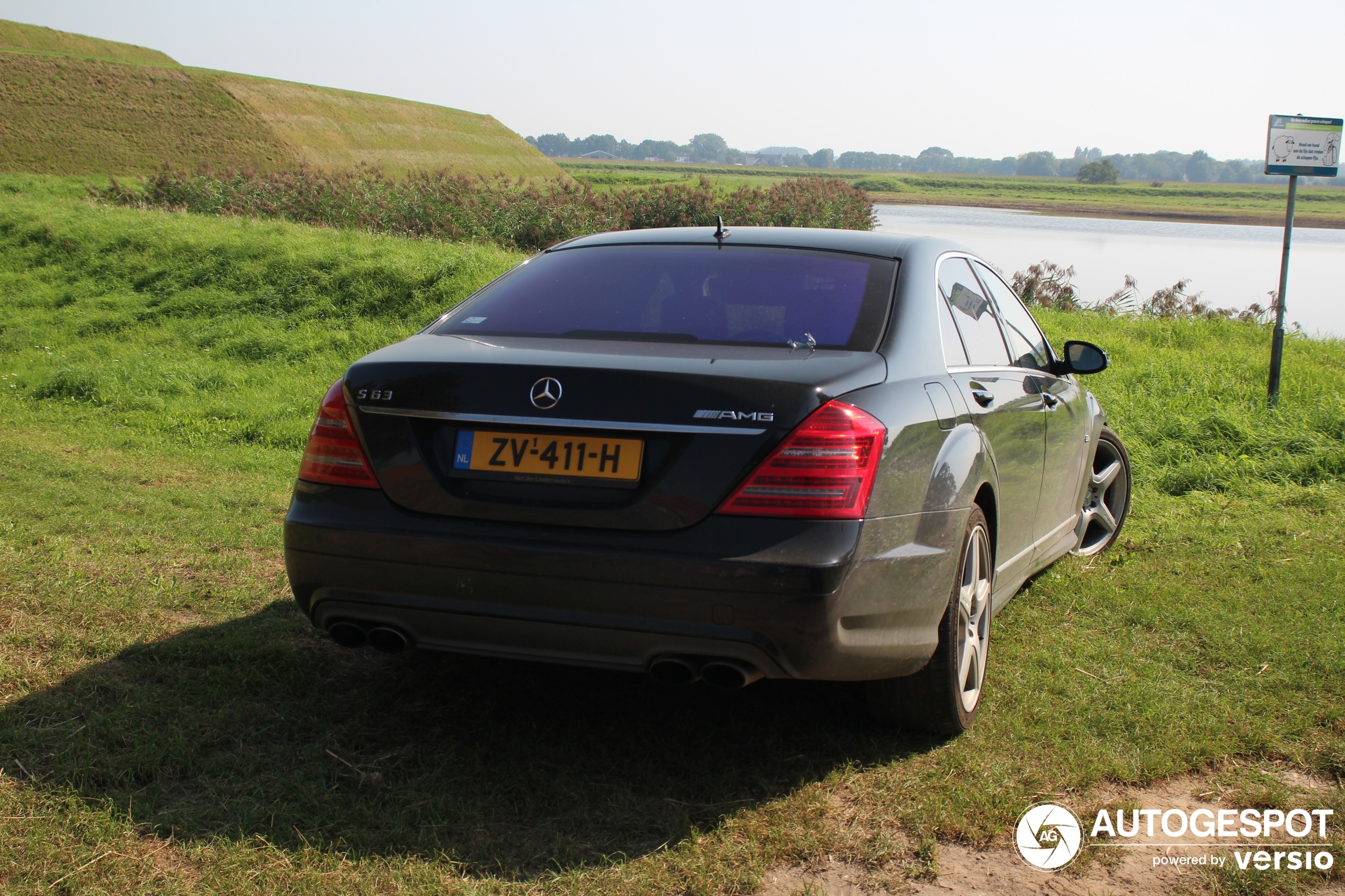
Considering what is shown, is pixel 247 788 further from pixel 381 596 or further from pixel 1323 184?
pixel 1323 184

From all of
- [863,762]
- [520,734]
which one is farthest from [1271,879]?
[520,734]

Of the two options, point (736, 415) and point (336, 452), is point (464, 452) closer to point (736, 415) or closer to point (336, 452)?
point (336, 452)

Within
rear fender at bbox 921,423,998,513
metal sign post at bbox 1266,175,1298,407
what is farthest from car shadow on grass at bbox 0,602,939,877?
metal sign post at bbox 1266,175,1298,407

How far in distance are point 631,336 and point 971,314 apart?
1.44 metres

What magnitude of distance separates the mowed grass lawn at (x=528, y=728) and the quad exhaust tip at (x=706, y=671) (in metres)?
0.38

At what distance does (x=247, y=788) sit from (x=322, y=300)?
10.1 meters

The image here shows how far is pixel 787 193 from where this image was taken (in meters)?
23.9

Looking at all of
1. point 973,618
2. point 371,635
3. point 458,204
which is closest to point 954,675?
point 973,618

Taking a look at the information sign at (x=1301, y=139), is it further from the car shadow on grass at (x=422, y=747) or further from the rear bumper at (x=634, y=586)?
the rear bumper at (x=634, y=586)

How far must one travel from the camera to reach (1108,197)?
88750mm

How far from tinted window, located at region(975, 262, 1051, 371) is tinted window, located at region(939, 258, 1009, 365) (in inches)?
5.7

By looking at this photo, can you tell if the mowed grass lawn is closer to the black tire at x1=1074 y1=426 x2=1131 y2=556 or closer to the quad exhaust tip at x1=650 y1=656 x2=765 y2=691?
the black tire at x1=1074 y1=426 x2=1131 y2=556

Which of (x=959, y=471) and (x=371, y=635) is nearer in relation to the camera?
(x=371, y=635)

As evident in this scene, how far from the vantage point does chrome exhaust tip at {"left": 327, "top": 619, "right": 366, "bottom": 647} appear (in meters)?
3.10
